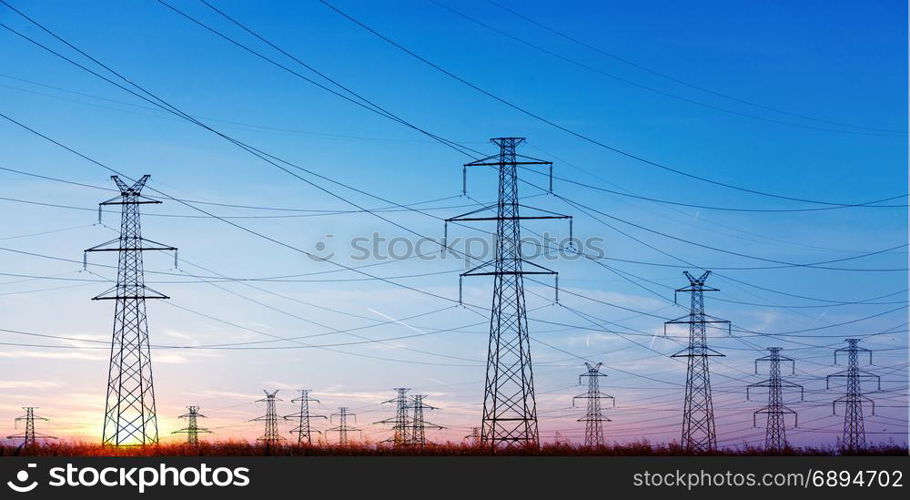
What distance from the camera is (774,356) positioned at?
80.2 m

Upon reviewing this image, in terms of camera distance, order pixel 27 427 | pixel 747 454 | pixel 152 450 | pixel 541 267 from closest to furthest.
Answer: pixel 152 450 < pixel 747 454 < pixel 541 267 < pixel 27 427

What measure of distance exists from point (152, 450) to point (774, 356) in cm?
4997

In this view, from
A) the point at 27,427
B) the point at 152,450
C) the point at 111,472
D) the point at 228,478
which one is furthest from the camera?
the point at 27,427

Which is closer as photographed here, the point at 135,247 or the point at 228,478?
the point at 228,478

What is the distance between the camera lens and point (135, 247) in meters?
54.2

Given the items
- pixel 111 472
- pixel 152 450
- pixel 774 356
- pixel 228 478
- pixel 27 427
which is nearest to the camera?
pixel 228 478

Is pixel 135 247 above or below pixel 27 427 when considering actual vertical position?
above

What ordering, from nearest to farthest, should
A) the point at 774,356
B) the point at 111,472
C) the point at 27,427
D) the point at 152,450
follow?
the point at 111,472
the point at 152,450
the point at 774,356
the point at 27,427

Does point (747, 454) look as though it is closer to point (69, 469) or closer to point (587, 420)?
point (69, 469)

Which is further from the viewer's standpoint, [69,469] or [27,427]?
[27,427]

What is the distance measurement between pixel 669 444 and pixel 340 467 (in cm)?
1707

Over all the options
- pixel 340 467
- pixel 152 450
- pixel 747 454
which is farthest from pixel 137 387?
pixel 747 454

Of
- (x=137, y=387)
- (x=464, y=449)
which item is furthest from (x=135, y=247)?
(x=464, y=449)

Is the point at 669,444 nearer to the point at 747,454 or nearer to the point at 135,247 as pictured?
the point at 747,454
